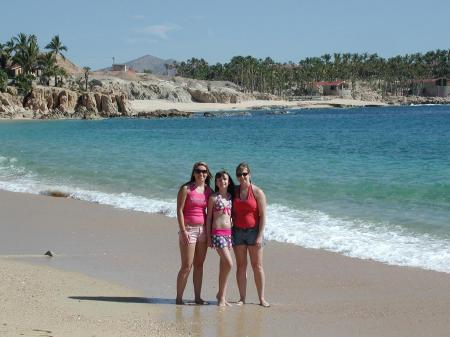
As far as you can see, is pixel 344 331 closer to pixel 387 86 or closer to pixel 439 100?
pixel 439 100

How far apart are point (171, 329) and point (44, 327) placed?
1.18 m

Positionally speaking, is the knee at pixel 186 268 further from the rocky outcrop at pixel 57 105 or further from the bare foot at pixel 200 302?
the rocky outcrop at pixel 57 105

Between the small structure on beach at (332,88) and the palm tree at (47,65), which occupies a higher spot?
the palm tree at (47,65)

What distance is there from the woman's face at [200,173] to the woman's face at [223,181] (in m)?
0.16

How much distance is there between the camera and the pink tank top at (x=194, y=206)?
7.27 m

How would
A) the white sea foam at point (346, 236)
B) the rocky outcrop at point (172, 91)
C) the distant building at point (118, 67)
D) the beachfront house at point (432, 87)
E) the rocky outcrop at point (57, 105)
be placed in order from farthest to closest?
the distant building at point (118, 67), the beachfront house at point (432, 87), the rocky outcrop at point (172, 91), the rocky outcrop at point (57, 105), the white sea foam at point (346, 236)

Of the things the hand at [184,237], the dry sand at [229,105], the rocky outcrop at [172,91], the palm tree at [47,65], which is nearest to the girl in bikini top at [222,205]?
the hand at [184,237]

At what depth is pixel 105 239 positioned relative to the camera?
37.9ft

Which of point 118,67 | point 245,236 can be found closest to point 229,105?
point 118,67

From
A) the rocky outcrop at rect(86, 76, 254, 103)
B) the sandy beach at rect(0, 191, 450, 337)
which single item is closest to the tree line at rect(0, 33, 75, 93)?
the rocky outcrop at rect(86, 76, 254, 103)

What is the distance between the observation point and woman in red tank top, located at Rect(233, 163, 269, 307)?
7195mm

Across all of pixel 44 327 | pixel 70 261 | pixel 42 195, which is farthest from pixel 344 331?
pixel 42 195

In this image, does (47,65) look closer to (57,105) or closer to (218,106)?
(57,105)

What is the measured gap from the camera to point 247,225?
7266 mm
